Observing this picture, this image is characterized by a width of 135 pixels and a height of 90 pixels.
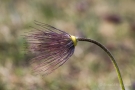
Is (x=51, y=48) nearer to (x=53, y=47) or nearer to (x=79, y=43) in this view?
(x=53, y=47)

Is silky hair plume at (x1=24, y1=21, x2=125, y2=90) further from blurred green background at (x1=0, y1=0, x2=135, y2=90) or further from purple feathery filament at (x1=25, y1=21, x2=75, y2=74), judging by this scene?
blurred green background at (x1=0, y1=0, x2=135, y2=90)

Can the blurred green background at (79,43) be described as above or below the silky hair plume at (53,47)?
below

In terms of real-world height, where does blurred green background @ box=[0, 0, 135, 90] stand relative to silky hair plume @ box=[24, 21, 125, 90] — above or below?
below

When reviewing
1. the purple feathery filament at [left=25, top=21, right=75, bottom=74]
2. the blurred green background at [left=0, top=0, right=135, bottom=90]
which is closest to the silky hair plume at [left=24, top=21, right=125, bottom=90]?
the purple feathery filament at [left=25, top=21, right=75, bottom=74]

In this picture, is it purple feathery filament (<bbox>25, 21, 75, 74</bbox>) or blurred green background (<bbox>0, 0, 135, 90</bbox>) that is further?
blurred green background (<bbox>0, 0, 135, 90</bbox>)

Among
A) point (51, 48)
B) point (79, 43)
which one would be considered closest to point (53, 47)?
point (51, 48)

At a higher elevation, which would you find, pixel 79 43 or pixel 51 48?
pixel 51 48

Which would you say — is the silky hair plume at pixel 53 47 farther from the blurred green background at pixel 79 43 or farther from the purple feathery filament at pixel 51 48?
the blurred green background at pixel 79 43

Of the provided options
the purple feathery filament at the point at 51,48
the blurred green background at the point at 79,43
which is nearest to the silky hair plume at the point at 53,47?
the purple feathery filament at the point at 51,48

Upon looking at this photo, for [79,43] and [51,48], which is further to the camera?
[79,43]
